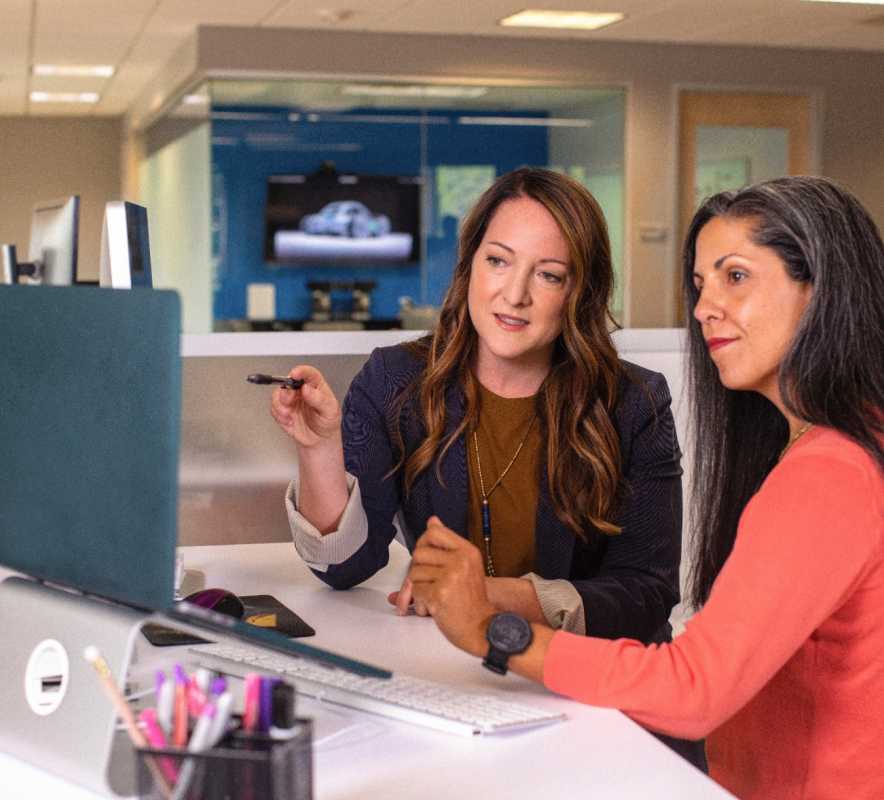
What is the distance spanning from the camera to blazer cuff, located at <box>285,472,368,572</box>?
5.98 feet

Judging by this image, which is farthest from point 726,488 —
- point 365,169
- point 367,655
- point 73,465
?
point 365,169

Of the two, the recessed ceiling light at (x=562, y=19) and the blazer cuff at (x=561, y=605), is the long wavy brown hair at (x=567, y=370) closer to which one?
the blazer cuff at (x=561, y=605)

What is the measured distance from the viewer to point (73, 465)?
1115 millimetres

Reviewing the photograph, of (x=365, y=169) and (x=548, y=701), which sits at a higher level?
(x=365, y=169)

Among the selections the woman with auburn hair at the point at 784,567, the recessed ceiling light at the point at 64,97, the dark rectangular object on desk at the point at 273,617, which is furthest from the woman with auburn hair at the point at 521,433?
the recessed ceiling light at the point at 64,97

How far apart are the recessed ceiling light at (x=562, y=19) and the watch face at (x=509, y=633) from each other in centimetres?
637

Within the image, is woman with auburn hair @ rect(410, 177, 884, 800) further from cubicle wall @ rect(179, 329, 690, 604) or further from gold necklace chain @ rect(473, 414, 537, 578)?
cubicle wall @ rect(179, 329, 690, 604)

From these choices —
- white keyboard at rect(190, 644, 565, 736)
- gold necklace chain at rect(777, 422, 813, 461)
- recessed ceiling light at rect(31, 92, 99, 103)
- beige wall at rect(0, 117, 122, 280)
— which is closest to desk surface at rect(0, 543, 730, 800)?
white keyboard at rect(190, 644, 565, 736)

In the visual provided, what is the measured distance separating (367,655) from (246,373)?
1.30 metres

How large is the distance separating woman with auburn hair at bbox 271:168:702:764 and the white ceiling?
5.31m

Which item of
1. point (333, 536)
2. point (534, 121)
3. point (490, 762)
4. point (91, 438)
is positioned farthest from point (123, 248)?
point (534, 121)

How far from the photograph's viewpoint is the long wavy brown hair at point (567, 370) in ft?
6.30

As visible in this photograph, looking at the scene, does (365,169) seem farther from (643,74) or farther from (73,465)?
(73,465)

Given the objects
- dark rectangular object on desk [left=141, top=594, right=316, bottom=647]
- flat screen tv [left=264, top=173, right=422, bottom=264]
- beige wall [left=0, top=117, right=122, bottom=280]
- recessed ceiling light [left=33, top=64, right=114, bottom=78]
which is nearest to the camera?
dark rectangular object on desk [left=141, top=594, right=316, bottom=647]
